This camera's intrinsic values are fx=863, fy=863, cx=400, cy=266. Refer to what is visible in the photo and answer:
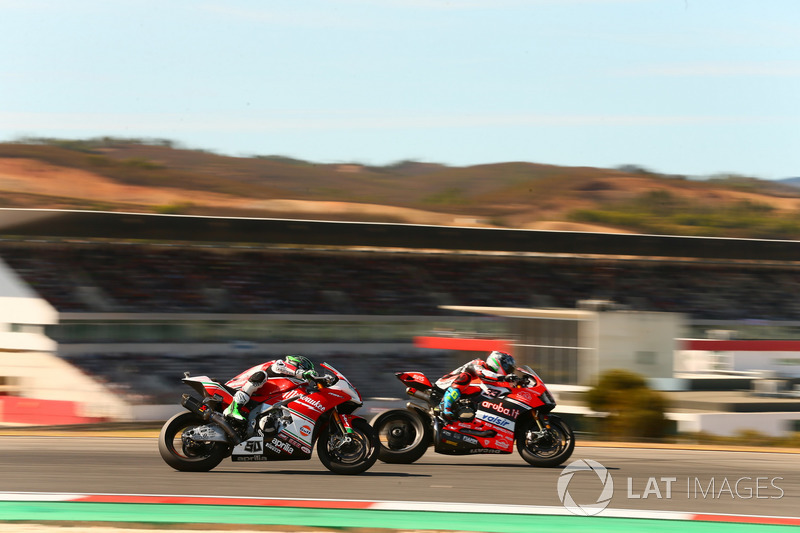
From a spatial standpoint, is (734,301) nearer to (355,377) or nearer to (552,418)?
(355,377)

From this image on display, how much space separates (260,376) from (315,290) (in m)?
24.1

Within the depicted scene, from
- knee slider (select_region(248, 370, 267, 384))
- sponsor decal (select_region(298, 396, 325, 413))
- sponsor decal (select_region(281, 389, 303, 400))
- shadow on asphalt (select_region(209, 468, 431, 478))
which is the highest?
knee slider (select_region(248, 370, 267, 384))

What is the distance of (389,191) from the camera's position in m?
55.7

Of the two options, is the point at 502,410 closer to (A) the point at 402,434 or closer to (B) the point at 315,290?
(A) the point at 402,434

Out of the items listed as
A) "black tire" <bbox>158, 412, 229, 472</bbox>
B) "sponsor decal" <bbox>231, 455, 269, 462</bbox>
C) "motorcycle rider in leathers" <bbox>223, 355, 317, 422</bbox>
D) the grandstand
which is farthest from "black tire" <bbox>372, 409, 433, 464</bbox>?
the grandstand

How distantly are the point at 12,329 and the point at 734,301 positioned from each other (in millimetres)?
29361

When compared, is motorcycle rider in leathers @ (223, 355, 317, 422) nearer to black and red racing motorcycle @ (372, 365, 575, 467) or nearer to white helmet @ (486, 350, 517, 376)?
black and red racing motorcycle @ (372, 365, 575, 467)

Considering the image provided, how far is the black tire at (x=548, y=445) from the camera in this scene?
35.2 ft

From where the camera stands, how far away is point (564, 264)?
38188 mm

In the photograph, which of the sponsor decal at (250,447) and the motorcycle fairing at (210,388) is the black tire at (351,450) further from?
the motorcycle fairing at (210,388)

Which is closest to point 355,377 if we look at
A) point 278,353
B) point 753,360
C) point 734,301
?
point 278,353

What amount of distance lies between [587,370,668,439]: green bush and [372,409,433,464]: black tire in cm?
737

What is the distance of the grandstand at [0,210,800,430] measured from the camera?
28.2 meters

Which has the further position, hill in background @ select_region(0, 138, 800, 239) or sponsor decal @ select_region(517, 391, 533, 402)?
hill in background @ select_region(0, 138, 800, 239)
